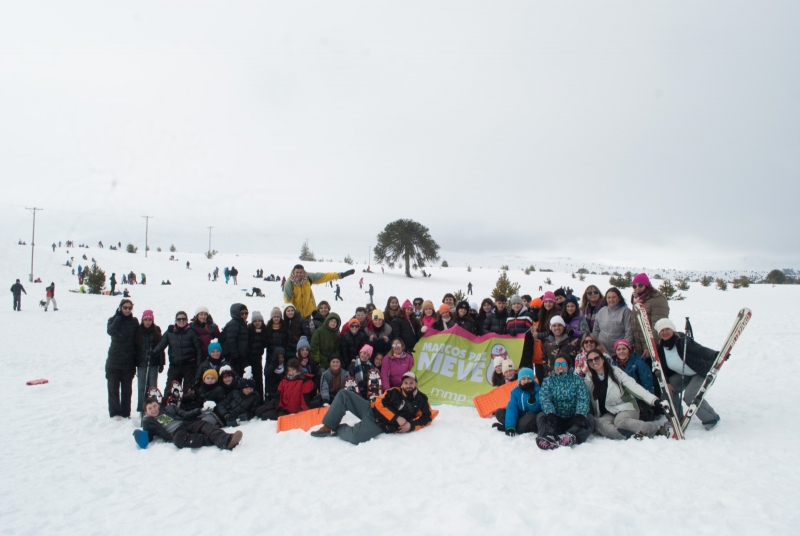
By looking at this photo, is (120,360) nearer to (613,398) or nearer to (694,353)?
(613,398)

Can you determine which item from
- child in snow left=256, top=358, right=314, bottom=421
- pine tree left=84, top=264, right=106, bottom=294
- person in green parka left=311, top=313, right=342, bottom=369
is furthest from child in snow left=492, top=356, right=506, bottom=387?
pine tree left=84, top=264, right=106, bottom=294

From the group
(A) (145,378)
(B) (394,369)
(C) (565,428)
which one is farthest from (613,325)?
Result: (A) (145,378)

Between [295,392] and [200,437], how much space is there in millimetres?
1790

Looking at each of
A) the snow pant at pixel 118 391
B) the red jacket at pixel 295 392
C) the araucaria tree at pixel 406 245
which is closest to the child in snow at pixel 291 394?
the red jacket at pixel 295 392

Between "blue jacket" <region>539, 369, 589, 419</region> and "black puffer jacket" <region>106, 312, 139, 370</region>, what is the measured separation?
6.77 metres

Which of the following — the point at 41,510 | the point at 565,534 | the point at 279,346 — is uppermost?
the point at 279,346

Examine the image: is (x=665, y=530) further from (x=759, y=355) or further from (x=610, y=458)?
(x=759, y=355)

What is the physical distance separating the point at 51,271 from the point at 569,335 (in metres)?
47.6

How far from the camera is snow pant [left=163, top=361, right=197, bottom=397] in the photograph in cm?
729

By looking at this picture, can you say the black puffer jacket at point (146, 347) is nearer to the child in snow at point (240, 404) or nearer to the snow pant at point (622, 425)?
the child in snow at point (240, 404)

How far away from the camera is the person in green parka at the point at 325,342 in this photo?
25.9 ft

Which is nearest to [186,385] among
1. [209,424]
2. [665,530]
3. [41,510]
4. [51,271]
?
[209,424]

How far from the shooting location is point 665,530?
357cm

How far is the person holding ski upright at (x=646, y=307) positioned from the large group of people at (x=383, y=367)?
0.07 feet
